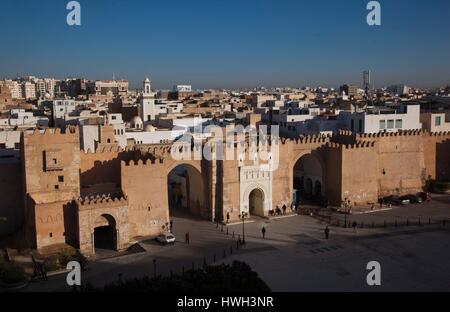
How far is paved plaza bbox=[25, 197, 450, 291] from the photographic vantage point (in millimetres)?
20859

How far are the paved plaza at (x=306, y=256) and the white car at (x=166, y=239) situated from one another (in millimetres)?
374

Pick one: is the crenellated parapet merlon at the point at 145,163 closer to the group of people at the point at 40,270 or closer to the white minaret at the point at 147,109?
the group of people at the point at 40,270

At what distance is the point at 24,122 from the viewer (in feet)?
179

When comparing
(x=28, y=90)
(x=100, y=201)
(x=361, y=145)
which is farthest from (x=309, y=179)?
(x=28, y=90)

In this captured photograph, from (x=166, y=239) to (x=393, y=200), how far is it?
59.8 ft

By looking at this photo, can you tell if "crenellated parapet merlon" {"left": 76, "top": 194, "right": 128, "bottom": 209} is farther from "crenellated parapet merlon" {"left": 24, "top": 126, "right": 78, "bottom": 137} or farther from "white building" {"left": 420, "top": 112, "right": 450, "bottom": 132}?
"white building" {"left": 420, "top": 112, "right": 450, "bottom": 132}

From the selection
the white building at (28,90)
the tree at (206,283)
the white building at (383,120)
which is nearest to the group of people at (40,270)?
the tree at (206,283)

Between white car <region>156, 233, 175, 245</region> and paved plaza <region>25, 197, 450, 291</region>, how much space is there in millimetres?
374

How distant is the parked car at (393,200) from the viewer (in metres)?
35.1

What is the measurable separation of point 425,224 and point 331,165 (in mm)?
7961

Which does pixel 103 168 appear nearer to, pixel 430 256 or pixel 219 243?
pixel 219 243

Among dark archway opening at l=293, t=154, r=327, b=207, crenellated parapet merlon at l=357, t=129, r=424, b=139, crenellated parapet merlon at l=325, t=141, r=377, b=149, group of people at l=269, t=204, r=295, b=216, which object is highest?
crenellated parapet merlon at l=357, t=129, r=424, b=139

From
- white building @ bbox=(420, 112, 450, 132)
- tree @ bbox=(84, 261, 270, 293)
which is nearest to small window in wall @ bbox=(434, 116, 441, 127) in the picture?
white building @ bbox=(420, 112, 450, 132)

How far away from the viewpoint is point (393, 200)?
3553cm
